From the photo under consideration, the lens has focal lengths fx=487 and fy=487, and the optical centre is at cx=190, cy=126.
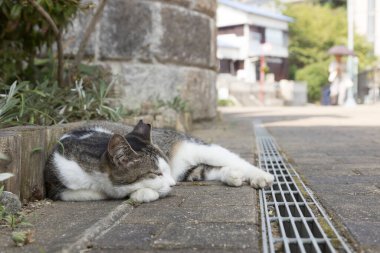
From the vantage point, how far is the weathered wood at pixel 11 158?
2.49 meters

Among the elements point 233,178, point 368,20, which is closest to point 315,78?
point 368,20

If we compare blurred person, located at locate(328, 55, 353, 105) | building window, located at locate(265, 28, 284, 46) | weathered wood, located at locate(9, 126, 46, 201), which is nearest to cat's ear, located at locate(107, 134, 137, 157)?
weathered wood, located at locate(9, 126, 46, 201)

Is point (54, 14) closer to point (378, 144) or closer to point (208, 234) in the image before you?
point (208, 234)

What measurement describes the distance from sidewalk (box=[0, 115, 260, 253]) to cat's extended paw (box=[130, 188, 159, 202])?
0.04 meters

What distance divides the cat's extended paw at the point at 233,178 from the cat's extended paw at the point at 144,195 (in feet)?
1.86

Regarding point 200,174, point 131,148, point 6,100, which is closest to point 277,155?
point 200,174

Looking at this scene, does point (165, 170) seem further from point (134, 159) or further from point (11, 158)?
point (11, 158)

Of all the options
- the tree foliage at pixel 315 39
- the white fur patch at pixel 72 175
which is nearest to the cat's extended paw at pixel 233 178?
the white fur patch at pixel 72 175

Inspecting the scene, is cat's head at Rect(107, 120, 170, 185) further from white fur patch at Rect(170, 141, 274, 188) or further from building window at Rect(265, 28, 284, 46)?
building window at Rect(265, 28, 284, 46)

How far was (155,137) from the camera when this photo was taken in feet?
12.1

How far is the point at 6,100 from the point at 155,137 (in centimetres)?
110

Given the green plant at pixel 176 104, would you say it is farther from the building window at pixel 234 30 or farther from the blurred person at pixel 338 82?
the building window at pixel 234 30

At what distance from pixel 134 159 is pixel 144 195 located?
→ 9.0 inches

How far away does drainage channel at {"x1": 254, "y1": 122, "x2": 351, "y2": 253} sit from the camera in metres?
1.86
